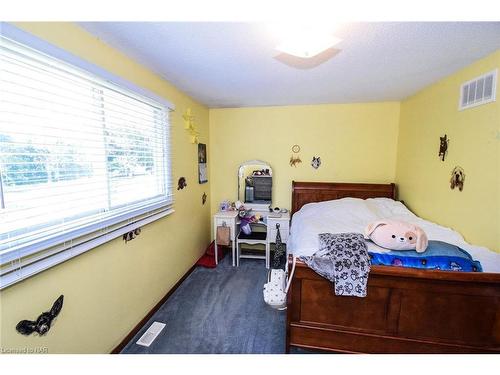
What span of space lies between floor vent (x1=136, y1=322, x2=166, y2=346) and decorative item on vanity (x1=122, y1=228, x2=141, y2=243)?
2.46 ft

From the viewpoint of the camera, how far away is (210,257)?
2.99m

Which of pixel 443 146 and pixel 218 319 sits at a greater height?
pixel 443 146

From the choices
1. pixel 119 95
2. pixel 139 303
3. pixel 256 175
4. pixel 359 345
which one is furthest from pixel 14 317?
pixel 256 175

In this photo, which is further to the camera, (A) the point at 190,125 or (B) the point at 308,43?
(A) the point at 190,125

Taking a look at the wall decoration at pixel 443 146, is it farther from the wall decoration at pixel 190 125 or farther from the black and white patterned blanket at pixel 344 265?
the wall decoration at pixel 190 125

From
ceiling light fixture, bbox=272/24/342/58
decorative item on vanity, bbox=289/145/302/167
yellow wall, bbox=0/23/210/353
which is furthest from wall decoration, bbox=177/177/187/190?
ceiling light fixture, bbox=272/24/342/58

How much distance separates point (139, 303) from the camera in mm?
1778

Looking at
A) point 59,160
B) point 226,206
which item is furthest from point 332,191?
point 59,160

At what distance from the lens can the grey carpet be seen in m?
1.60

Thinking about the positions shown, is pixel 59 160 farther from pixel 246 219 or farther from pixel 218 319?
pixel 246 219

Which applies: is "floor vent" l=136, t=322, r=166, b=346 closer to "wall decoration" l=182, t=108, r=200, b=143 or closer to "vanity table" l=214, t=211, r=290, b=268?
"vanity table" l=214, t=211, r=290, b=268

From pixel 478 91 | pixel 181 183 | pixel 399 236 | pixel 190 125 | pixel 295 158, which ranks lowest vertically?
pixel 399 236

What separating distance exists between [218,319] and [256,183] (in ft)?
5.93
